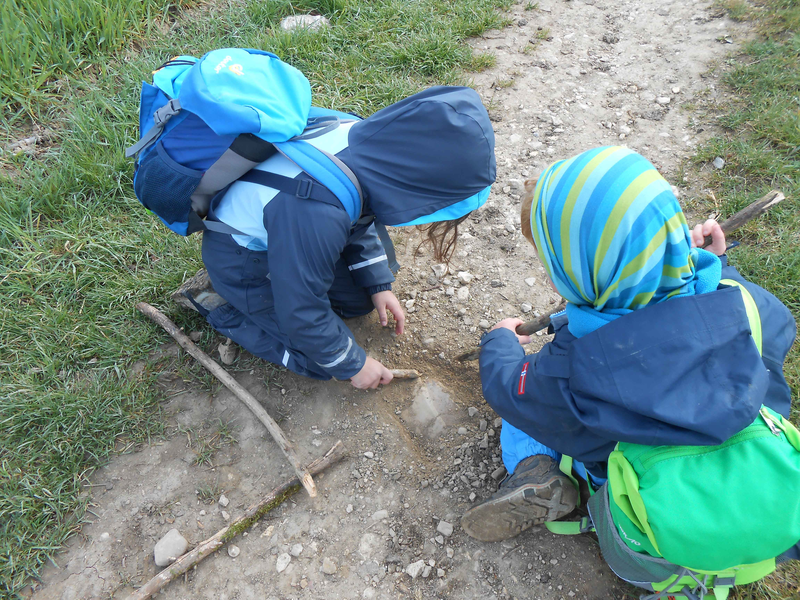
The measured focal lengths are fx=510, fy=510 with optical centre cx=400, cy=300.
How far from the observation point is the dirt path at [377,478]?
2168 millimetres

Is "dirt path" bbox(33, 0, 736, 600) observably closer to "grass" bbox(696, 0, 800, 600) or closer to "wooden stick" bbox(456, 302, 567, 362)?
"wooden stick" bbox(456, 302, 567, 362)

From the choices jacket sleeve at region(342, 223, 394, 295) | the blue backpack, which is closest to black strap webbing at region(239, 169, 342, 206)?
the blue backpack

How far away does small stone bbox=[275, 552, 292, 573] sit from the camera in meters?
2.22

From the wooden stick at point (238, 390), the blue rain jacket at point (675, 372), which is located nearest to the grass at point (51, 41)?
the wooden stick at point (238, 390)

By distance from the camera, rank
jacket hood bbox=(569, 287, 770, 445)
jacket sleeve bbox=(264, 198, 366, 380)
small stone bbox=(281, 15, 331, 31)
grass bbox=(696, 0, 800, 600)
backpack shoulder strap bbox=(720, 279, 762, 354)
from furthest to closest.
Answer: small stone bbox=(281, 15, 331, 31), grass bbox=(696, 0, 800, 600), jacket sleeve bbox=(264, 198, 366, 380), backpack shoulder strap bbox=(720, 279, 762, 354), jacket hood bbox=(569, 287, 770, 445)

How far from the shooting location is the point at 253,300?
2482mm

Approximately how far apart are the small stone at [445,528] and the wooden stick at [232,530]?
559mm

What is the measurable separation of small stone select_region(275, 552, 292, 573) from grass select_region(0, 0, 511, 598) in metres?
0.91

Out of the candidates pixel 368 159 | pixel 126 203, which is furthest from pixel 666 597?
pixel 126 203

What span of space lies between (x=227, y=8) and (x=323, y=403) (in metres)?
3.88

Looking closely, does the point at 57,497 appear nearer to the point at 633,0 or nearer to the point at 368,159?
the point at 368,159

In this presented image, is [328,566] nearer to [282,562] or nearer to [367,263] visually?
[282,562]

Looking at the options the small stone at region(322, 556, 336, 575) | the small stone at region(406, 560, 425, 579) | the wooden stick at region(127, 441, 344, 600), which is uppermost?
the wooden stick at region(127, 441, 344, 600)

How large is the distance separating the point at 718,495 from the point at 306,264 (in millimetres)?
1569
